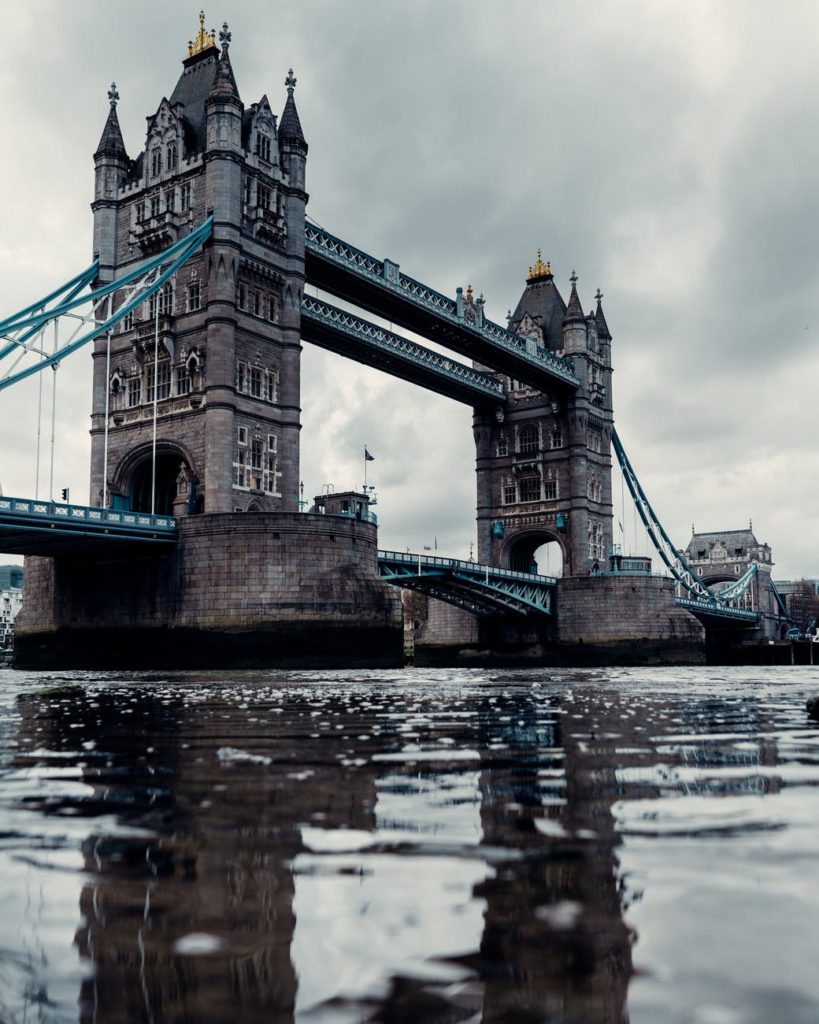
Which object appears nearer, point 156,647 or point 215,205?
point 156,647

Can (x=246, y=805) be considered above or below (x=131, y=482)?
below

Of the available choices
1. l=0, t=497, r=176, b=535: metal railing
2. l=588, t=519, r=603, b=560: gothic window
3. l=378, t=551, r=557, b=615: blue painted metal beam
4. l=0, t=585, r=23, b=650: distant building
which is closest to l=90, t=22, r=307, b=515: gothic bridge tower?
l=0, t=497, r=176, b=535: metal railing

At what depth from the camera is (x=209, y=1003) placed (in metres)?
1.71

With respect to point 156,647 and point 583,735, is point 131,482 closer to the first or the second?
point 156,647

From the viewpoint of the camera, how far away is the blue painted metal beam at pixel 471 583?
47125 millimetres

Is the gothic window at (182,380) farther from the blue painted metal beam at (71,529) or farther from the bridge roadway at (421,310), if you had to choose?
the bridge roadway at (421,310)

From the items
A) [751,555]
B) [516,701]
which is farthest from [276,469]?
[751,555]

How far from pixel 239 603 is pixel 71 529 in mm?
6038

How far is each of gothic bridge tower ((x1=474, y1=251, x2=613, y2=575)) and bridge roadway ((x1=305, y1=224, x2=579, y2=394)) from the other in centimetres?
235

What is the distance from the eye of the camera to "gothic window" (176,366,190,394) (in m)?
41.2

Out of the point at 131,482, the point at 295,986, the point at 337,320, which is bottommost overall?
the point at 295,986

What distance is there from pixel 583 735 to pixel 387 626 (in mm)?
28106

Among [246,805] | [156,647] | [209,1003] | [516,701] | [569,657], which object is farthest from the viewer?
[569,657]

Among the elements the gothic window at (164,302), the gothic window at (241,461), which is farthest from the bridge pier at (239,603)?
the gothic window at (164,302)
